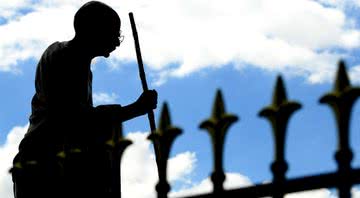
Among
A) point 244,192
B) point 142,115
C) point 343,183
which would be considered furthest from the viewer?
point 142,115

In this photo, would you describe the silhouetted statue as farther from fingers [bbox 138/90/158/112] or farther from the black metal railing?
the black metal railing

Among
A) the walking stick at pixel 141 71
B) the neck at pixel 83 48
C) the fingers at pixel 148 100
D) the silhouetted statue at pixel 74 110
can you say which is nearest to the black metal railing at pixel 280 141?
the silhouetted statue at pixel 74 110

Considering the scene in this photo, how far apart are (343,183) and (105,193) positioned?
267 cm

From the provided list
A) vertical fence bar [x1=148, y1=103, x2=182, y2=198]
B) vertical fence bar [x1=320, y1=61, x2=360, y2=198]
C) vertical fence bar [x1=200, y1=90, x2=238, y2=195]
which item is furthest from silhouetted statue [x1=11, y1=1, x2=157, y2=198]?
vertical fence bar [x1=320, y1=61, x2=360, y2=198]

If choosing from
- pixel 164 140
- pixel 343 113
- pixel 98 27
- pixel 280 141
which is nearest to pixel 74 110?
pixel 98 27

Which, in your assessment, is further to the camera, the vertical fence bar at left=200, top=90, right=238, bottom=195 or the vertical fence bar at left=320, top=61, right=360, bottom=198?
the vertical fence bar at left=200, top=90, right=238, bottom=195

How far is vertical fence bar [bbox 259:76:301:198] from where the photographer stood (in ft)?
8.27

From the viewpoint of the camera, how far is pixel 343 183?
93.1 inches

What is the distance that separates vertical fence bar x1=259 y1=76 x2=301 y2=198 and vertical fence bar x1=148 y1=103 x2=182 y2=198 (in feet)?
1.56

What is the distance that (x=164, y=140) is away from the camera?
2.87 metres

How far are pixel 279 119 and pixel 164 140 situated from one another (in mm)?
584

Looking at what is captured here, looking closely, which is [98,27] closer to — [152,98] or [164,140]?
[152,98]

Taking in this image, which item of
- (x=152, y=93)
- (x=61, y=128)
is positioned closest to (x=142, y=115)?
(x=152, y=93)

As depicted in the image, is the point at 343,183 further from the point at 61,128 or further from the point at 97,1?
the point at 97,1
